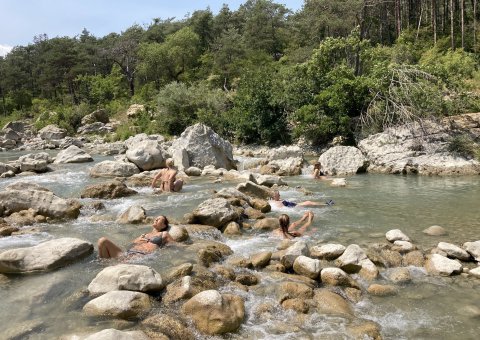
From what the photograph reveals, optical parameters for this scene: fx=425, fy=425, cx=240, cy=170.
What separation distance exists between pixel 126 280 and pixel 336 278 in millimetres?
3347

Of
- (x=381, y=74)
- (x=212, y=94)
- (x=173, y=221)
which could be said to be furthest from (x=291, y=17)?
(x=173, y=221)

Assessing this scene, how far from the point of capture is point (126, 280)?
251 inches

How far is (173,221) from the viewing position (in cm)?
1093

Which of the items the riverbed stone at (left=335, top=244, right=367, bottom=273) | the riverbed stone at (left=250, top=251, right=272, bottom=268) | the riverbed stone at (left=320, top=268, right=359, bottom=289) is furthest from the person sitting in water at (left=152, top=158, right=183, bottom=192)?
the riverbed stone at (left=320, top=268, right=359, bottom=289)

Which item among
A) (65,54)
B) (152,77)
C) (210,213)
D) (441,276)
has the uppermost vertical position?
(65,54)

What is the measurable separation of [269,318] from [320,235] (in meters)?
4.18

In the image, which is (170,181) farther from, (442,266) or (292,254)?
(442,266)

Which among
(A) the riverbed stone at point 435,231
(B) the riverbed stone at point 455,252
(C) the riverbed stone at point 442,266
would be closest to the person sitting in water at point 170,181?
(A) the riverbed stone at point 435,231

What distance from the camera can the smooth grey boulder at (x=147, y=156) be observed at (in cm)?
1910

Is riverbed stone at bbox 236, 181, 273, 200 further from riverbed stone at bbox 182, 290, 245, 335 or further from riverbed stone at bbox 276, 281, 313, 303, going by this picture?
riverbed stone at bbox 182, 290, 245, 335

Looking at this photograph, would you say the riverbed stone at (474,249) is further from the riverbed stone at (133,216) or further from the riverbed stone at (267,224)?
the riverbed stone at (133,216)

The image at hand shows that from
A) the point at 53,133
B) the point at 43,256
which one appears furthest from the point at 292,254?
the point at 53,133

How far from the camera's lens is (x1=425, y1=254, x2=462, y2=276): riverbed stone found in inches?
289

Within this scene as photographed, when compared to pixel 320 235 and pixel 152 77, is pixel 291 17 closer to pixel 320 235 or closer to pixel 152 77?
pixel 152 77
